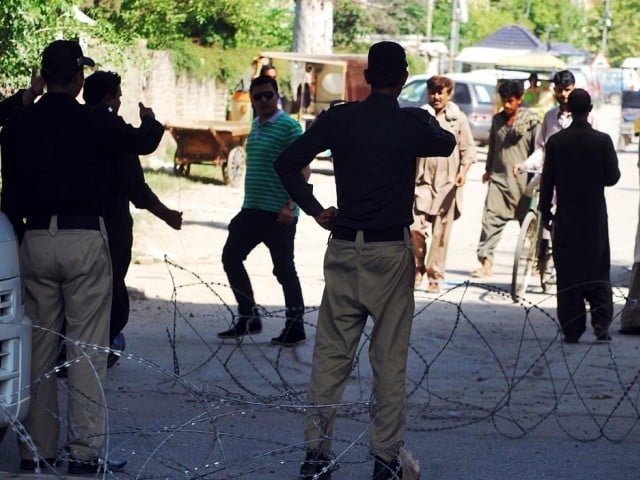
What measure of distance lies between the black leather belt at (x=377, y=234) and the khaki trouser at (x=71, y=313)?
42.6 inches

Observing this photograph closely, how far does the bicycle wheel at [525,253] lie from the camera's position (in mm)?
11781

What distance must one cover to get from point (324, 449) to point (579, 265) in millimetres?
4357

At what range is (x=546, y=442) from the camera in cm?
732

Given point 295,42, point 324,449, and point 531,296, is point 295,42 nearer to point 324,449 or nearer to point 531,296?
point 531,296

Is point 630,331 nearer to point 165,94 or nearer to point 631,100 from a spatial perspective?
point 165,94

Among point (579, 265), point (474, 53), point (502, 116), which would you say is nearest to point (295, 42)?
point (474, 53)

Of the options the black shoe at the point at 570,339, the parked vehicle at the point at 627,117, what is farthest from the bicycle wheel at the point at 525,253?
the parked vehicle at the point at 627,117

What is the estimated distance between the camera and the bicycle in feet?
38.9

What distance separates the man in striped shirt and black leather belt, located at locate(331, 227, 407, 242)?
3002 mm

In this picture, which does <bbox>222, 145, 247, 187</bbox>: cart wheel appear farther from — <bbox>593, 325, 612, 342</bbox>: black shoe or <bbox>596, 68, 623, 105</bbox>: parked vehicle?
<bbox>596, 68, 623, 105</bbox>: parked vehicle

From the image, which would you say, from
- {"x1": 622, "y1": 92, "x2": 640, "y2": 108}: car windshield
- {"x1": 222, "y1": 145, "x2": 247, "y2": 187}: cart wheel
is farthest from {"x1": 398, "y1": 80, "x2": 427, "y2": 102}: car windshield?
{"x1": 222, "y1": 145, "x2": 247, "y2": 187}: cart wheel

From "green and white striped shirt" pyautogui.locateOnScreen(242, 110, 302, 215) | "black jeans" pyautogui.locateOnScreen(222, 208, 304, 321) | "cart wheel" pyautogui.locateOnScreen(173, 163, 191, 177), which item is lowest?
"cart wheel" pyautogui.locateOnScreen(173, 163, 191, 177)

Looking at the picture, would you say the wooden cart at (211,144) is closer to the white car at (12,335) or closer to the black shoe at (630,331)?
the black shoe at (630,331)

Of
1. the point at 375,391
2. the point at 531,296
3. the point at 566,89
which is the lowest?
the point at 531,296
